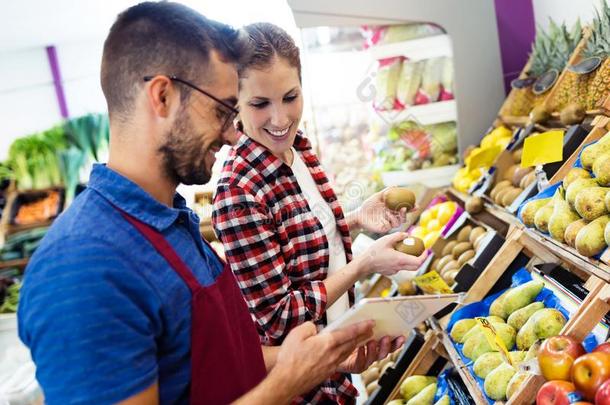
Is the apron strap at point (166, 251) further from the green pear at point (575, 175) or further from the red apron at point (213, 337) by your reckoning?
the green pear at point (575, 175)

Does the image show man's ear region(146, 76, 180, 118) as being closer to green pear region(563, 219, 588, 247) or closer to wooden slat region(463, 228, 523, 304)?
green pear region(563, 219, 588, 247)

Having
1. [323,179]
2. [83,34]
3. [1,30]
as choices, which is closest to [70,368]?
[323,179]

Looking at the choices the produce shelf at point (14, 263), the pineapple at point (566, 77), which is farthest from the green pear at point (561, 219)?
the produce shelf at point (14, 263)

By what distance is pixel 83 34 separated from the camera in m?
7.59

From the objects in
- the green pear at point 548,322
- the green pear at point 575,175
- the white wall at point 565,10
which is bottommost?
the green pear at point 548,322

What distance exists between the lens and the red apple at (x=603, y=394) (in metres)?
1.19

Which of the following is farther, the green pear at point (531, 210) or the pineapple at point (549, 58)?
the pineapple at point (549, 58)

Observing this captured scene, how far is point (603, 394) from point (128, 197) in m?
1.09

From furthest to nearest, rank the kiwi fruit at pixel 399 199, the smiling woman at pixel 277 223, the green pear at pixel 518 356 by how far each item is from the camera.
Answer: the kiwi fruit at pixel 399 199 → the green pear at pixel 518 356 → the smiling woman at pixel 277 223

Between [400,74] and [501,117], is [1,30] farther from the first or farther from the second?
[501,117]

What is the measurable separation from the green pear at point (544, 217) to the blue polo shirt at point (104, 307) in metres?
1.41

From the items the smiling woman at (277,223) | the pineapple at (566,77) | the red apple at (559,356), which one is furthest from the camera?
the pineapple at (566,77)

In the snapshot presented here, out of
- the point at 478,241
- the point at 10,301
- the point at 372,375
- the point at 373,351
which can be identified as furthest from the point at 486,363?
the point at 10,301

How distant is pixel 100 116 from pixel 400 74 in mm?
3109
